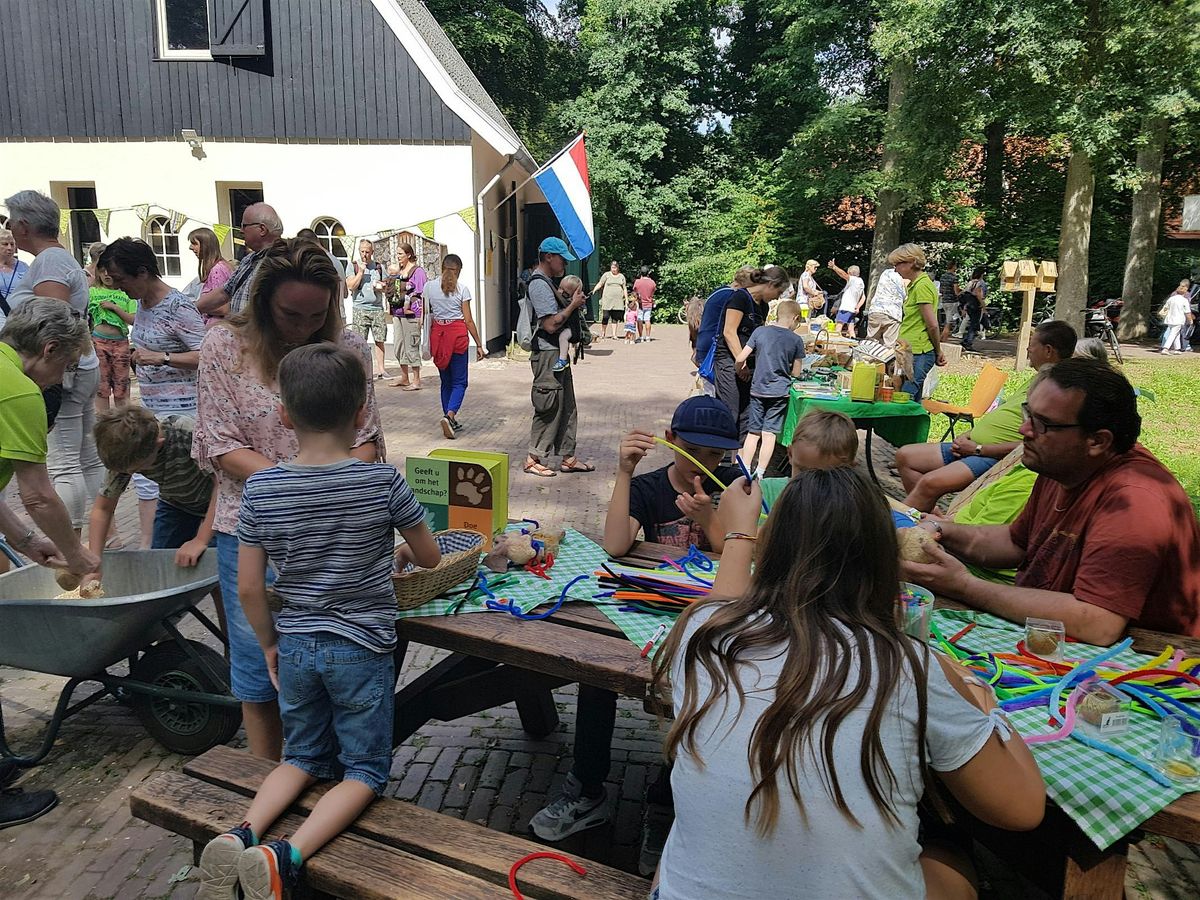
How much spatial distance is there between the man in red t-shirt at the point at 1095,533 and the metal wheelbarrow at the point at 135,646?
2669 mm

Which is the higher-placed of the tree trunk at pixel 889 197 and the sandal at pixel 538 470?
the tree trunk at pixel 889 197

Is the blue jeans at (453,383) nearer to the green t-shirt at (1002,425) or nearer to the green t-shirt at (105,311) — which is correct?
the green t-shirt at (105,311)

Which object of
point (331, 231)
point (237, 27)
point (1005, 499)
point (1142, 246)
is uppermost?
point (237, 27)

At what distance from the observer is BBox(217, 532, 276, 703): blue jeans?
2.72 meters

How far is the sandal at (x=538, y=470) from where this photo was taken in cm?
788

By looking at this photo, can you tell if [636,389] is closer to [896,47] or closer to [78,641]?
[896,47]

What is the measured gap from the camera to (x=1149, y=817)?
5.63 ft

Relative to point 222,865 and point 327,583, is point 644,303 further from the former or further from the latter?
point 222,865

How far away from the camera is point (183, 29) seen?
15.1 meters

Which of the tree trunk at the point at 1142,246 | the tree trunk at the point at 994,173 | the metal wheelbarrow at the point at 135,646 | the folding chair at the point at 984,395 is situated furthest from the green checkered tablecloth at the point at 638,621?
the tree trunk at the point at 994,173

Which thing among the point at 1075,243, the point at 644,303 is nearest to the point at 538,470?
the point at 644,303

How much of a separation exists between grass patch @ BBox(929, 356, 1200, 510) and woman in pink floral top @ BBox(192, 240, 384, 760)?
5.84 metres

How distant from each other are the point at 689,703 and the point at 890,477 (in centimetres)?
743

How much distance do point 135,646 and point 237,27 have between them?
14717 millimetres
